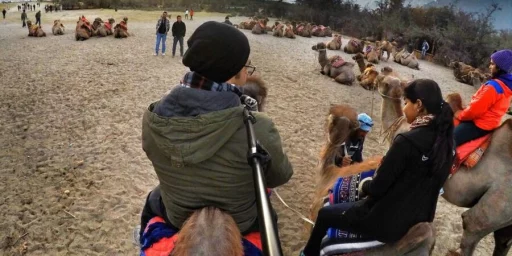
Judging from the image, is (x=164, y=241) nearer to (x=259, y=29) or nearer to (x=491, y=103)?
(x=491, y=103)

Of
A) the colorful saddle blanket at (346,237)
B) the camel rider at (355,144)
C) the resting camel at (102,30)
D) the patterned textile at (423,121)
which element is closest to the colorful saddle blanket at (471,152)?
the camel rider at (355,144)

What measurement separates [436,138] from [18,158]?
7378 mm

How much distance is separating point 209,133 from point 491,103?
4119 millimetres

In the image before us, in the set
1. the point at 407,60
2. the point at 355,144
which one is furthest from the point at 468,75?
the point at 355,144

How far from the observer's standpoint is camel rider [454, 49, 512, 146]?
4.38 meters

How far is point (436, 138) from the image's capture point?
2.57 meters

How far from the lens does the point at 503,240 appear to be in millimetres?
4723

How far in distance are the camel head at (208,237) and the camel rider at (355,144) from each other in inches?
106

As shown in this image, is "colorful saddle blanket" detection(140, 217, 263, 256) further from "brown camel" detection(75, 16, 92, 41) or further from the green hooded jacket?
"brown camel" detection(75, 16, 92, 41)

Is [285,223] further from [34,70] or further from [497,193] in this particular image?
[34,70]

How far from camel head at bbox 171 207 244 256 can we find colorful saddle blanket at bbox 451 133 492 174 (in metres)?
3.69

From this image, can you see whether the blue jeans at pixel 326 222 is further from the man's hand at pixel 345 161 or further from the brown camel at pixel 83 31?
the brown camel at pixel 83 31

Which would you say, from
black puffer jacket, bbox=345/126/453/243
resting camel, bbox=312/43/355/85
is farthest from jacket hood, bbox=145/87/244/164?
resting camel, bbox=312/43/355/85

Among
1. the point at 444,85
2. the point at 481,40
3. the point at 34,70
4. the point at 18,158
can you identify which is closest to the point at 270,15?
the point at 481,40
